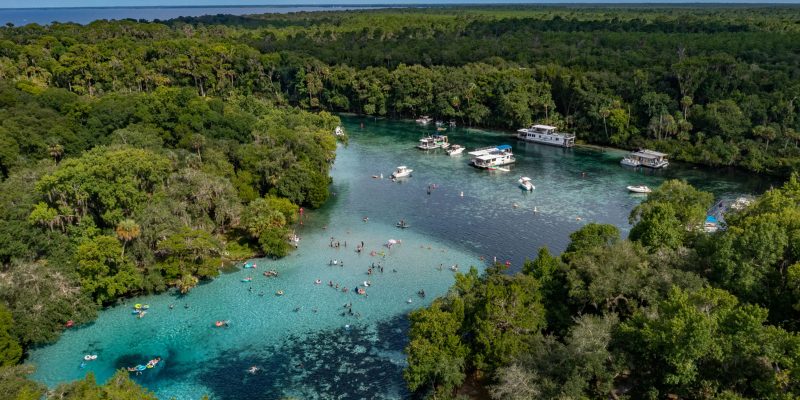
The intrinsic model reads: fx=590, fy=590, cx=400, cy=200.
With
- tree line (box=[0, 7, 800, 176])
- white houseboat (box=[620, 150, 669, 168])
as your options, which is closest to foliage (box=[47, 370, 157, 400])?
white houseboat (box=[620, 150, 669, 168])

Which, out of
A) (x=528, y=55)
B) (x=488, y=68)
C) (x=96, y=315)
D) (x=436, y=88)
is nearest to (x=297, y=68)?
(x=436, y=88)

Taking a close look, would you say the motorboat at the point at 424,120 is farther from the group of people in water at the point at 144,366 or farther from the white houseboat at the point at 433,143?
the group of people in water at the point at 144,366

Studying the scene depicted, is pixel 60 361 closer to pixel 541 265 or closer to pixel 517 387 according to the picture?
pixel 517 387

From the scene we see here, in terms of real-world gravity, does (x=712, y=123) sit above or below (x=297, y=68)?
below

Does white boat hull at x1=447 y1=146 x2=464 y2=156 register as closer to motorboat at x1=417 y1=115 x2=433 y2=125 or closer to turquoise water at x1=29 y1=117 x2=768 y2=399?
turquoise water at x1=29 y1=117 x2=768 y2=399

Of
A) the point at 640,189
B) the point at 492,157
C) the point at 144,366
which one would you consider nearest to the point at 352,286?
the point at 144,366

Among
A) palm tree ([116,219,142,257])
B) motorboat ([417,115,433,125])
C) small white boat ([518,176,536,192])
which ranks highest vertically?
palm tree ([116,219,142,257])
